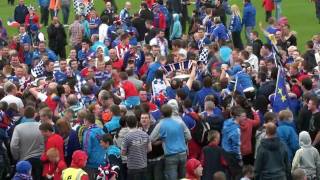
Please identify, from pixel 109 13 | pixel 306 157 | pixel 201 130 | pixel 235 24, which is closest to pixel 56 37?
pixel 109 13

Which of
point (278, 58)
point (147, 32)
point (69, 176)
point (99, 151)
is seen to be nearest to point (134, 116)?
point (99, 151)

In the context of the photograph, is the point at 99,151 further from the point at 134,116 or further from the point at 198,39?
the point at 198,39

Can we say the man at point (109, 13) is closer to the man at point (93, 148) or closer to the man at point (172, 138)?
the man at point (172, 138)

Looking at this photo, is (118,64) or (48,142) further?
(118,64)

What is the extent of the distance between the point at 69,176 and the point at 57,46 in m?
14.6

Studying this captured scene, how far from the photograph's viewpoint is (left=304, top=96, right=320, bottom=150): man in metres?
17.7

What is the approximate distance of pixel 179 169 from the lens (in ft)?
57.0

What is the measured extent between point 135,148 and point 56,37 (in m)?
13.1

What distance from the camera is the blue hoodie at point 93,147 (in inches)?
656

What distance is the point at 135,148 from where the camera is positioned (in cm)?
1664

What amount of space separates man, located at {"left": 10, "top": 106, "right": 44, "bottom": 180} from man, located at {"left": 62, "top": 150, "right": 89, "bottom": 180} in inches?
70.6

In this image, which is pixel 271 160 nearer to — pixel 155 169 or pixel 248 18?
pixel 155 169

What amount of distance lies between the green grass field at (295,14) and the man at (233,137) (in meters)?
13.3

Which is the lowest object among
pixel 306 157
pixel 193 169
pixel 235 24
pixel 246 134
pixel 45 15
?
pixel 306 157
